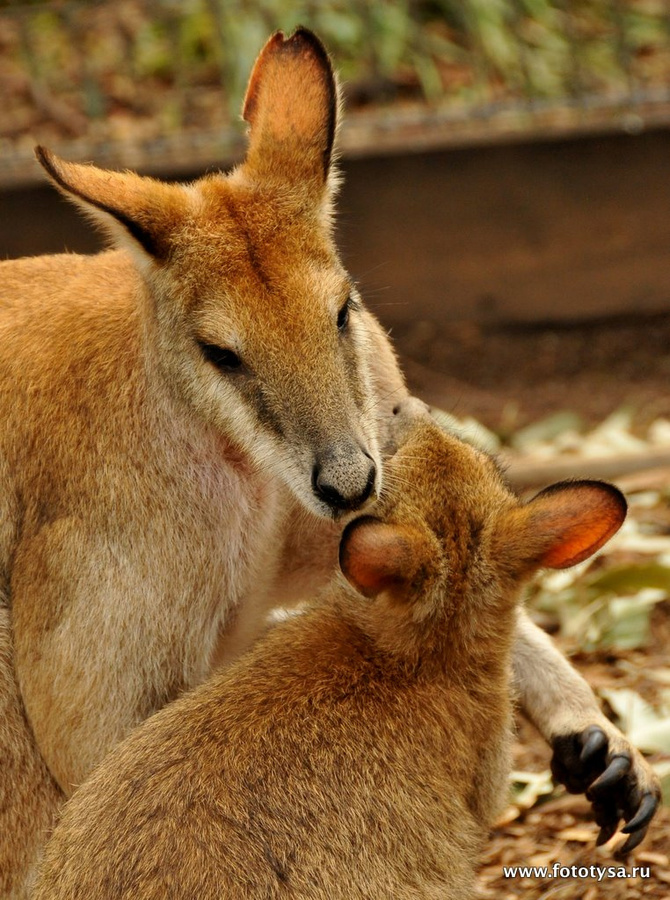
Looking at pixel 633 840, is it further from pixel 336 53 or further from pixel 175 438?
pixel 336 53

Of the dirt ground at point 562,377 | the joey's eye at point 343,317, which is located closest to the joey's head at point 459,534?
the joey's eye at point 343,317

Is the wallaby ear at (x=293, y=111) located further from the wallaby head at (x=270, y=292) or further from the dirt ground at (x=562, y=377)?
the dirt ground at (x=562, y=377)

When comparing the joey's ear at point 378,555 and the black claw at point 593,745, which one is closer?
the joey's ear at point 378,555

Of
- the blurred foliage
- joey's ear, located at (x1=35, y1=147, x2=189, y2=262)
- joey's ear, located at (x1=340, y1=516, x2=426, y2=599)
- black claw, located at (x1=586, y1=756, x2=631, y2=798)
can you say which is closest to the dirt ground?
black claw, located at (x1=586, y1=756, x2=631, y2=798)

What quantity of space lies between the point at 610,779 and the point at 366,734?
1.19 metres

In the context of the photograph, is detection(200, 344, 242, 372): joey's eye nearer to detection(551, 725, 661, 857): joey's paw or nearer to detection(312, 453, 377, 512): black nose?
detection(312, 453, 377, 512): black nose

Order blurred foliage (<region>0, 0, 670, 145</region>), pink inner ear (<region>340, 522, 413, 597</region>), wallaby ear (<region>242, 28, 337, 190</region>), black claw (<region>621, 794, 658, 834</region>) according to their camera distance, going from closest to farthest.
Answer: pink inner ear (<region>340, 522, 413, 597</region>), wallaby ear (<region>242, 28, 337, 190</region>), black claw (<region>621, 794, 658, 834</region>), blurred foliage (<region>0, 0, 670, 145</region>)

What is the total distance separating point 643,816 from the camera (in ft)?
15.5

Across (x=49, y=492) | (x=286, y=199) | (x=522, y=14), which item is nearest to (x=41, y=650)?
(x=49, y=492)

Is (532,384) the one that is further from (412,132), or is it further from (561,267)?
(412,132)

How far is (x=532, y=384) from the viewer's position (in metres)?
9.10

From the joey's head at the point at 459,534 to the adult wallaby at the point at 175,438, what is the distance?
157mm

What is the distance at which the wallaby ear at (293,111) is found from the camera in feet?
14.9

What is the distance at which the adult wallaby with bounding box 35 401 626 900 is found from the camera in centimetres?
366
